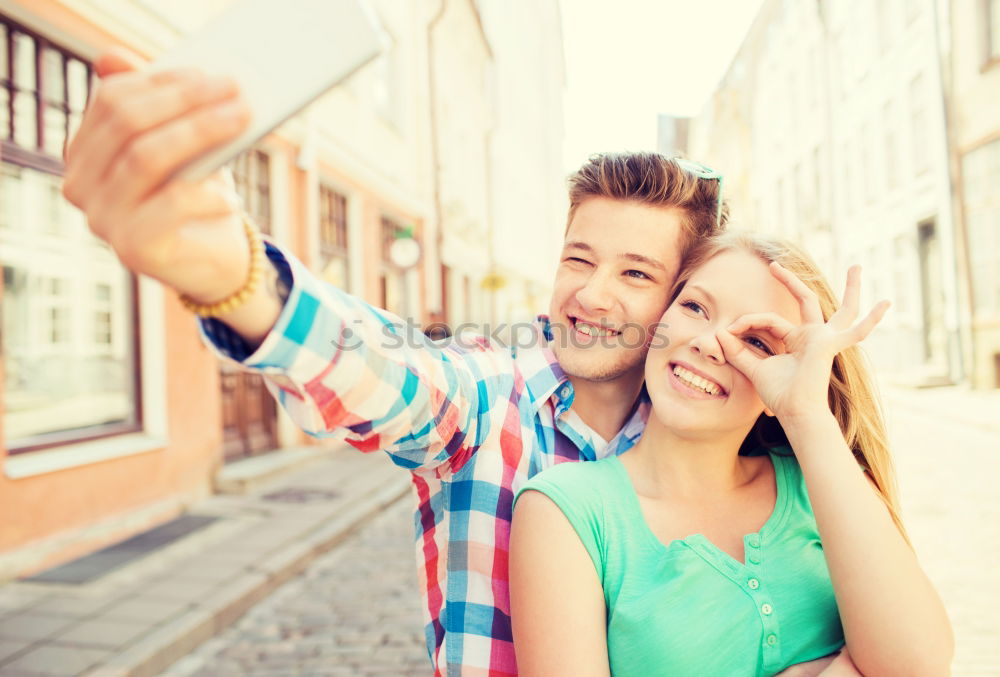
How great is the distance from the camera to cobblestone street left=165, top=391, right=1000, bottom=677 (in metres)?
3.52

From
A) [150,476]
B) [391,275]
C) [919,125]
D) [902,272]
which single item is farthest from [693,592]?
[902,272]

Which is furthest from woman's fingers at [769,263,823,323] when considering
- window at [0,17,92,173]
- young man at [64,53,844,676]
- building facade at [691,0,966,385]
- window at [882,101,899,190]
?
window at [882,101,899,190]

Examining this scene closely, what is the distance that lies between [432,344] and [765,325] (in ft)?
2.05

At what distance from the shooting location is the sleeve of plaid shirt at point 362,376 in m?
0.92

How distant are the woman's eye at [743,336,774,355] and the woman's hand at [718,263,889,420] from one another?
3cm

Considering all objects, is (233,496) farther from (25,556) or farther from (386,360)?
(386,360)

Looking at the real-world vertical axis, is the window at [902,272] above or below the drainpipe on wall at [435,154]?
below

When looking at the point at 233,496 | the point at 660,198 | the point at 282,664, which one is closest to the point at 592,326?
the point at 660,198

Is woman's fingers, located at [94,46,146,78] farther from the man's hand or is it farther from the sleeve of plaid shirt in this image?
the sleeve of plaid shirt

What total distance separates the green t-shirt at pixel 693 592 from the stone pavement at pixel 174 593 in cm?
282

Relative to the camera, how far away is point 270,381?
3.24 feet

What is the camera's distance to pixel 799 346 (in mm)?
1330

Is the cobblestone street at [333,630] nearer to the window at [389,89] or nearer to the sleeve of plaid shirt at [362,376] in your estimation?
the sleeve of plaid shirt at [362,376]

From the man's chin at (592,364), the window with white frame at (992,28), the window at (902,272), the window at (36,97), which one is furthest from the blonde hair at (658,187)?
the window at (902,272)
